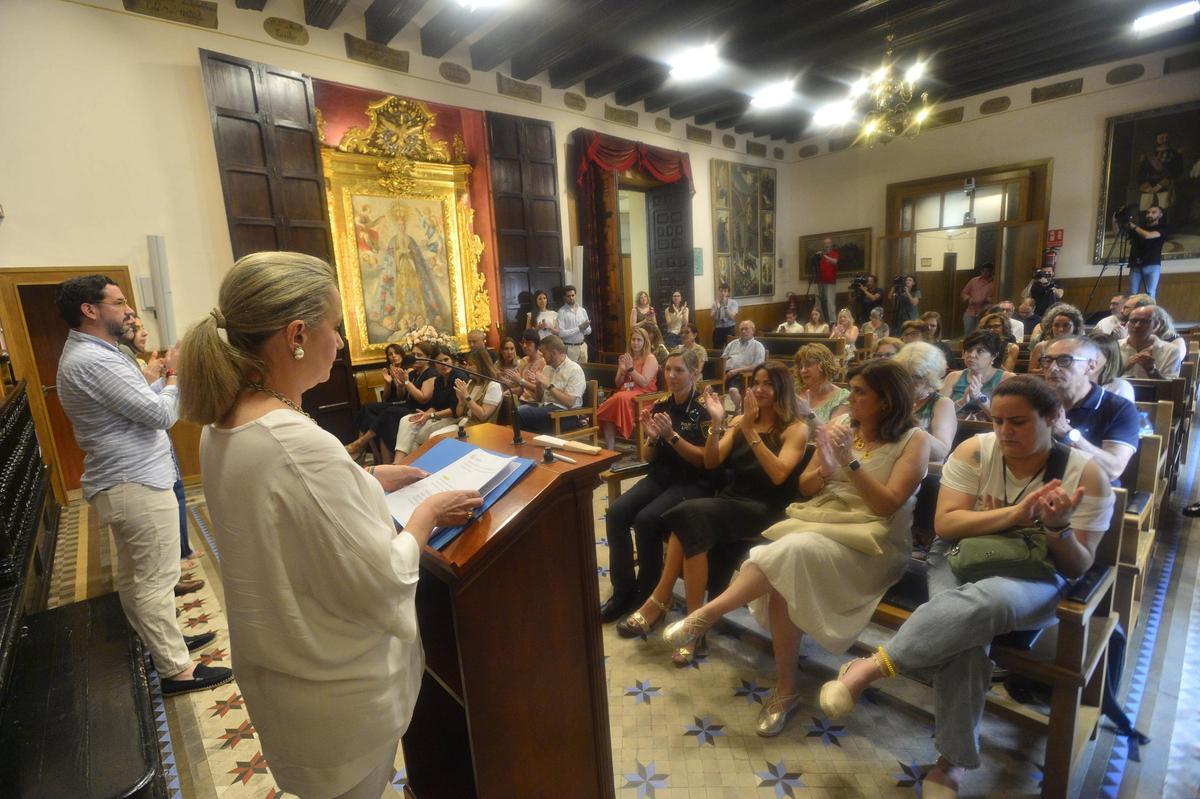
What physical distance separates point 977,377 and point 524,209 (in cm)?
527

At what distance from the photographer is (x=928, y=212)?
394 inches

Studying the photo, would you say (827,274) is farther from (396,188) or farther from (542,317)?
(396,188)

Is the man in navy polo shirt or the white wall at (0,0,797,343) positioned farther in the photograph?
the white wall at (0,0,797,343)

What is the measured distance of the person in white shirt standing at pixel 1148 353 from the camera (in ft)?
11.8

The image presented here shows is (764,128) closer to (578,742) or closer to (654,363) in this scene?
(654,363)

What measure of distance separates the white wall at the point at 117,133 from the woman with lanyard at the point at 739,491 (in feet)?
13.5

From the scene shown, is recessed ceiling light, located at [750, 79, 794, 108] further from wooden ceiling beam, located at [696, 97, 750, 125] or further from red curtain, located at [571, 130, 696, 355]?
red curtain, located at [571, 130, 696, 355]

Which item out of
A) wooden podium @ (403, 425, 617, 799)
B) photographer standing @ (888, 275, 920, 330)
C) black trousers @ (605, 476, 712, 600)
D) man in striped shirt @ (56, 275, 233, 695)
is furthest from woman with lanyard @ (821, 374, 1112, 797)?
photographer standing @ (888, 275, 920, 330)

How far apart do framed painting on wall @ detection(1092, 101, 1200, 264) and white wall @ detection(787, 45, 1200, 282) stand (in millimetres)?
139

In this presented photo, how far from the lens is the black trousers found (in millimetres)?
2625

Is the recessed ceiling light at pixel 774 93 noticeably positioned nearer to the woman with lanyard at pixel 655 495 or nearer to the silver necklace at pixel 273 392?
the woman with lanyard at pixel 655 495

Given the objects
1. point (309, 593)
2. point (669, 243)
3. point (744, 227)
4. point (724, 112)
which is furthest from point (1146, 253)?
point (309, 593)

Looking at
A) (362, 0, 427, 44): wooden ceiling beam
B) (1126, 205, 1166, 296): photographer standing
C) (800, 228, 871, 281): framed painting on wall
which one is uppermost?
(362, 0, 427, 44): wooden ceiling beam

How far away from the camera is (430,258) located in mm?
6422
